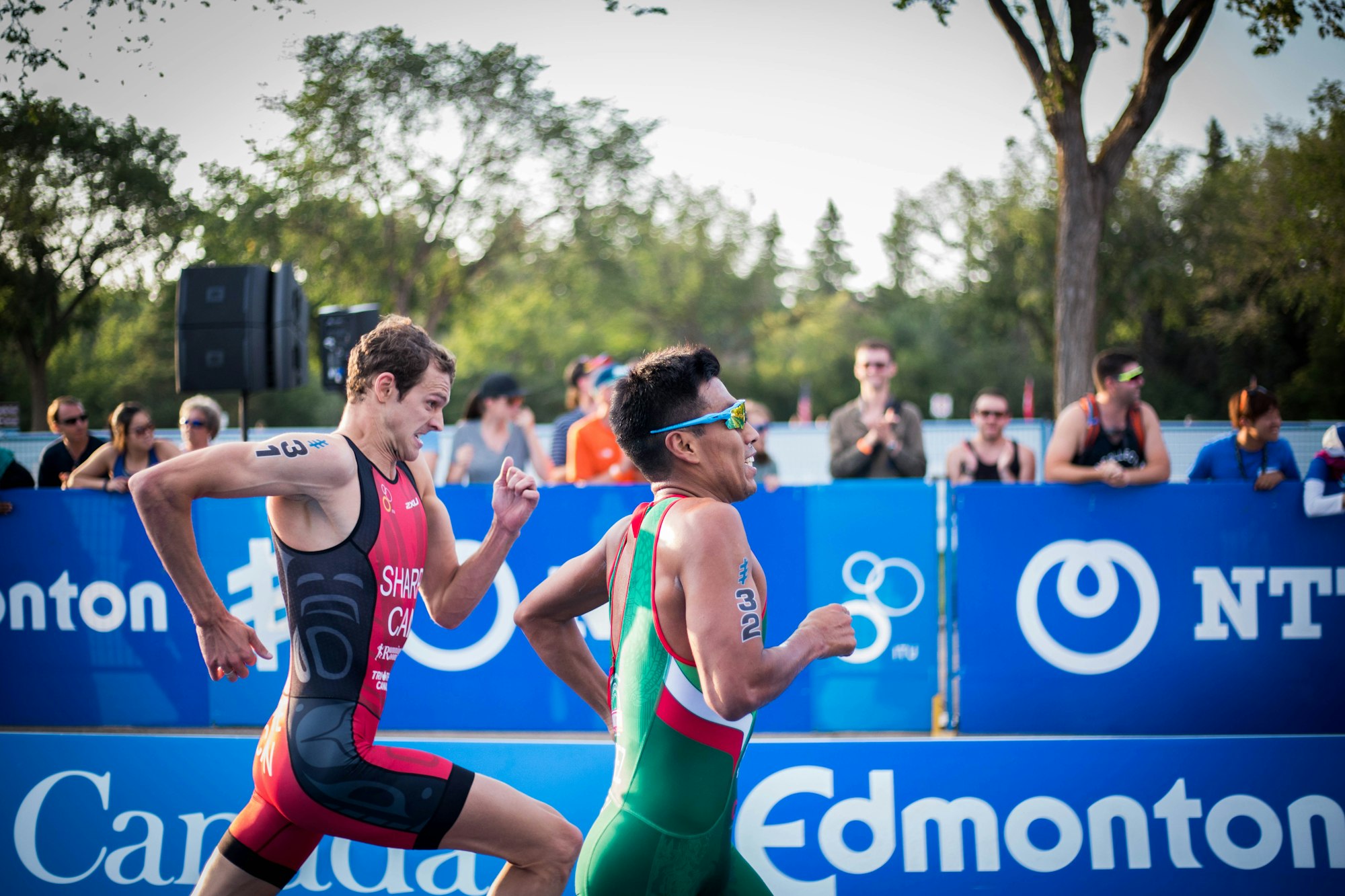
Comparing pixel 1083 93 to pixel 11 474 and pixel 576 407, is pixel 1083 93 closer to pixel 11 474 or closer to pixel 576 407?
pixel 576 407

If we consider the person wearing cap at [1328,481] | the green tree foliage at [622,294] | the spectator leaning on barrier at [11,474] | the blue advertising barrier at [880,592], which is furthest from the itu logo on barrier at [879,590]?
the green tree foliage at [622,294]

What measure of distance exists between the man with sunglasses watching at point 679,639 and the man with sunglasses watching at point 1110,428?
3.99 metres

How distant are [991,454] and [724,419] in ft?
17.5

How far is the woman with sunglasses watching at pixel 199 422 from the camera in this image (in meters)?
7.32

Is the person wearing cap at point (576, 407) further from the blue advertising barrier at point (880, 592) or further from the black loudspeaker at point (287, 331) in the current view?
the blue advertising barrier at point (880, 592)

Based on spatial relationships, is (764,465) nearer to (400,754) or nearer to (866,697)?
(866,697)

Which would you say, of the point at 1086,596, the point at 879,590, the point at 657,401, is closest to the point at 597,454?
the point at 879,590

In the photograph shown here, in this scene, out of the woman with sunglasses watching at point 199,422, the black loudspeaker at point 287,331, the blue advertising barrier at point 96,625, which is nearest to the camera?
the blue advertising barrier at point 96,625

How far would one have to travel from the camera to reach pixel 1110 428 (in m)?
6.00

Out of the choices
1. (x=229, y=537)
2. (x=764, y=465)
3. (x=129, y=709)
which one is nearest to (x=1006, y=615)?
(x=764, y=465)

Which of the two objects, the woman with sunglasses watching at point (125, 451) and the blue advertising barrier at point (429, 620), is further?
the woman with sunglasses watching at point (125, 451)

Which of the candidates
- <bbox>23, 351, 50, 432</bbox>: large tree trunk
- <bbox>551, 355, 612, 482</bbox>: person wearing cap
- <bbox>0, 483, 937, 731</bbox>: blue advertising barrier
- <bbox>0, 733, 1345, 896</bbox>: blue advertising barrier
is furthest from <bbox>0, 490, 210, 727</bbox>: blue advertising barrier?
<bbox>23, 351, 50, 432</bbox>: large tree trunk

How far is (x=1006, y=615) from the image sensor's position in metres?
5.65

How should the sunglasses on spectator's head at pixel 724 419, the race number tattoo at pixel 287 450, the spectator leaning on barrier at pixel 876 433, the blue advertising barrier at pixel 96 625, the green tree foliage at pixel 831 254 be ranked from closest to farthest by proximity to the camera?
1. the sunglasses on spectator's head at pixel 724 419
2. the race number tattoo at pixel 287 450
3. the blue advertising barrier at pixel 96 625
4. the spectator leaning on barrier at pixel 876 433
5. the green tree foliage at pixel 831 254
